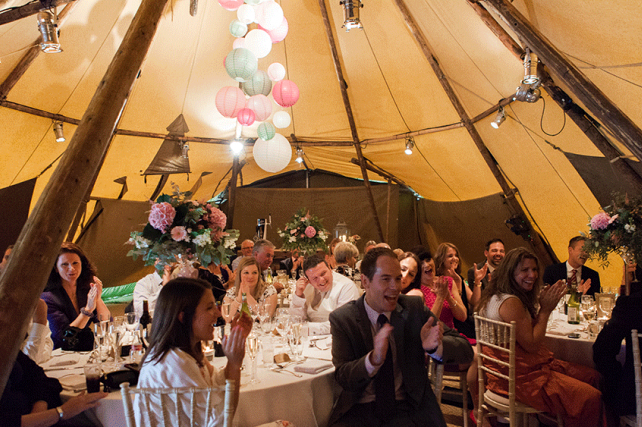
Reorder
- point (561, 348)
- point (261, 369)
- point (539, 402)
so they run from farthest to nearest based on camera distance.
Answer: point (561, 348) → point (539, 402) → point (261, 369)

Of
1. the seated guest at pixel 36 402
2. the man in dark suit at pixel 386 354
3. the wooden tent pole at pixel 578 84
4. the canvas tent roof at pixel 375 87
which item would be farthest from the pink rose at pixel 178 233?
the wooden tent pole at pixel 578 84

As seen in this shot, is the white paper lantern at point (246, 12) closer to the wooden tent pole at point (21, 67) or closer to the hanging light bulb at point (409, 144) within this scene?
the wooden tent pole at point (21, 67)

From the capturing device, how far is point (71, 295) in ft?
12.1

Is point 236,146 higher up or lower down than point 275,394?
higher up

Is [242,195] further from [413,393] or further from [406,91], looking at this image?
[413,393]

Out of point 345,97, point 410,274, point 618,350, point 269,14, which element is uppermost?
point 345,97

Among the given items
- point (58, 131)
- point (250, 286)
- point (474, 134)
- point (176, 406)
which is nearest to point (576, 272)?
point (474, 134)

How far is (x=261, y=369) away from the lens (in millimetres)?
2652

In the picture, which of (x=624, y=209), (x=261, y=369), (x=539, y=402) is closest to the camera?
(x=261, y=369)

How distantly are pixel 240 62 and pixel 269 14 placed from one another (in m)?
0.56

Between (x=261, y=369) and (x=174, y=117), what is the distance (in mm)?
6267

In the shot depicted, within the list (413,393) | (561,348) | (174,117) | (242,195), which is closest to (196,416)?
(413,393)

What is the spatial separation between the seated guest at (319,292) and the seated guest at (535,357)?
1.10m

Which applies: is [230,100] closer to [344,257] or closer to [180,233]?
[344,257]
